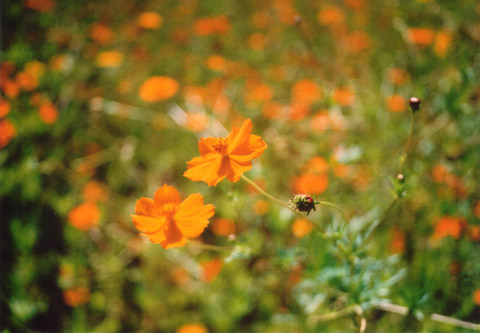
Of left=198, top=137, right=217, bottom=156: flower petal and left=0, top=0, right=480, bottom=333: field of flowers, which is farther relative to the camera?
left=0, top=0, right=480, bottom=333: field of flowers

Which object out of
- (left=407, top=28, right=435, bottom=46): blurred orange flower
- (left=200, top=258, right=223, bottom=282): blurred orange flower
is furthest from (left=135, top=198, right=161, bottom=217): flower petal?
(left=407, top=28, right=435, bottom=46): blurred orange flower

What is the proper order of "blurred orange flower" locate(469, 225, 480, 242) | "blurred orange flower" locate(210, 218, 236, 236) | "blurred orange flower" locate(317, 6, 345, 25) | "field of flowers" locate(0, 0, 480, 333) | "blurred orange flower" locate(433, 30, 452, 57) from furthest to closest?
"blurred orange flower" locate(317, 6, 345, 25) → "blurred orange flower" locate(433, 30, 452, 57) → "blurred orange flower" locate(210, 218, 236, 236) → "blurred orange flower" locate(469, 225, 480, 242) → "field of flowers" locate(0, 0, 480, 333)

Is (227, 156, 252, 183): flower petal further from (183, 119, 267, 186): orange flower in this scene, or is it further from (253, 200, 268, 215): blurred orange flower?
(253, 200, 268, 215): blurred orange flower

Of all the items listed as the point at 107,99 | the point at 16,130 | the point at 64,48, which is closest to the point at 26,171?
the point at 16,130

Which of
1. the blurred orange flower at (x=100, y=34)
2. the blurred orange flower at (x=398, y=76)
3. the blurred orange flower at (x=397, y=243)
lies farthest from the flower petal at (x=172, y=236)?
the blurred orange flower at (x=100, y=34)

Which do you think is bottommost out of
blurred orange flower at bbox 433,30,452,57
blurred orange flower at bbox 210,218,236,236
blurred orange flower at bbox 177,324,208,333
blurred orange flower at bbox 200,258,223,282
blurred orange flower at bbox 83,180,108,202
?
blurred orange flower at bbox 177,324,208,333

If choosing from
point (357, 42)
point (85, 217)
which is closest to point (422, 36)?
point (357, 42)

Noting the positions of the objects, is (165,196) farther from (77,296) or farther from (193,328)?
(77,296)
